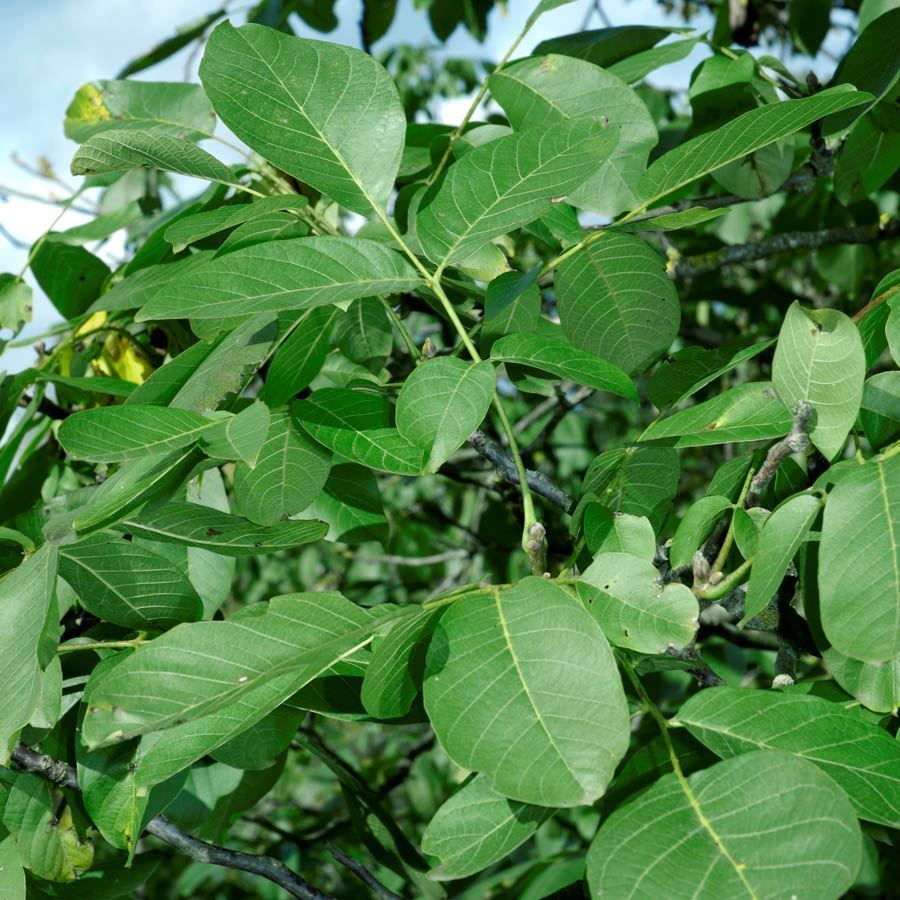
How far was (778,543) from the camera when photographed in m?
0.65

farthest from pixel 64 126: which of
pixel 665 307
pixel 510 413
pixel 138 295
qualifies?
pixel 510 413

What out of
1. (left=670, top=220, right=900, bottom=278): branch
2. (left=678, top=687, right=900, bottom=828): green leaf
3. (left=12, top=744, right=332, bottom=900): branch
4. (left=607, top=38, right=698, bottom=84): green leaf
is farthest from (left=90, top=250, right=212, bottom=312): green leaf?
(left=670, top=220, right=900, bottom=278): branch

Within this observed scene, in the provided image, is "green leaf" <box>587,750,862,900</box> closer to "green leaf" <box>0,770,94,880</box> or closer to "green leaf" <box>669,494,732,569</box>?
"green leaf" <box>669,494,732,569</box>

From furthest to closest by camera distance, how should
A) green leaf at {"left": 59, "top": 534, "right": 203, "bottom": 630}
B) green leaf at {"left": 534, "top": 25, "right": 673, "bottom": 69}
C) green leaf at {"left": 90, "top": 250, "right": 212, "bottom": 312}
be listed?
green leaf at {"left": 534, "top": 25, "right": 673, "bottom": 69}, green leaf at {"left": 90, "top": 250, "right": 212, "bottom": 312}, green leaf at {"left": 59, "top": 534, "right": 203, "bottom": 630}

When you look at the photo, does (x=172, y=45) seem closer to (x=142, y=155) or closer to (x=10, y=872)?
(x=142, y=155)

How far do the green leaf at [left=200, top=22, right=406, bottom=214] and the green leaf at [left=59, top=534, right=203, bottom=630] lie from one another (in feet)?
1.17

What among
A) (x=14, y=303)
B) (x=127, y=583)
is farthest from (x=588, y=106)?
(x=14, y=303)

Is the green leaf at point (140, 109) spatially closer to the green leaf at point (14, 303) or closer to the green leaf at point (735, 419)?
the green leaf at point (14, 303)

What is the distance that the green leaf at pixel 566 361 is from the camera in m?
0.72

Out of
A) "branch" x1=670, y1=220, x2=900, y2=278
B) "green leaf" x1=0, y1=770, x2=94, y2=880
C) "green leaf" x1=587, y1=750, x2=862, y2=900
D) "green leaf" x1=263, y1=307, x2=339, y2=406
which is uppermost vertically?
"green leaf" x1=263, y1=307, x2=339, y2=406

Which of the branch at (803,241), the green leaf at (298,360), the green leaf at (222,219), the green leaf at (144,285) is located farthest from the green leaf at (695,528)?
the branch at (803,241)

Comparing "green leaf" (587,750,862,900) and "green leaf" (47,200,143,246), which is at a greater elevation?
"green leaf" (47,200,143,246)

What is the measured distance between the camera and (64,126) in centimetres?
135

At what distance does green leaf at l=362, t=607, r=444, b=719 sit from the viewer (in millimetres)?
653
